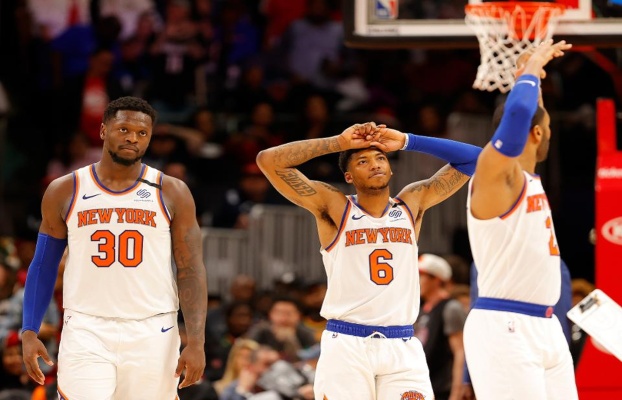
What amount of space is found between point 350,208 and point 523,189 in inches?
52.6

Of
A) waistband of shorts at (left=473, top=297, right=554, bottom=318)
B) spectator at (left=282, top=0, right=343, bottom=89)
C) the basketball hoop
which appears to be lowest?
waistband of shorts at (left=473, top=297, right=554, bottom=318)

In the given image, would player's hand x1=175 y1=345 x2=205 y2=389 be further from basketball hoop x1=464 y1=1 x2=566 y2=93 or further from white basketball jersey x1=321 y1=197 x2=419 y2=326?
basketball hoop x1=464 y1=1 x2=566 y2=93

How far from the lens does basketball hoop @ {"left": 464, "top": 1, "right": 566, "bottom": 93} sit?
27.3 ft

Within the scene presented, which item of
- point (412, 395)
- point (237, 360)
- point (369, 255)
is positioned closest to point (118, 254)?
point (369, 255)

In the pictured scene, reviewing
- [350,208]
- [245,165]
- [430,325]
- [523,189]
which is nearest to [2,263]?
[245,165]

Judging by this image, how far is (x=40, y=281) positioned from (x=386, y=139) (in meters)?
2.26

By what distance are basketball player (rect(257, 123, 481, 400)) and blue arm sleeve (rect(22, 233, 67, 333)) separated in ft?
4.58

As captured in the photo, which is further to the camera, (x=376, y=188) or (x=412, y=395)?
(x=376, y=188)

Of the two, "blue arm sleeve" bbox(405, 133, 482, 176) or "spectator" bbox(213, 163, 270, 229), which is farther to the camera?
"spectator" bbox(213, 163, 270, 229)

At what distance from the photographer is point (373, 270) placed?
688cm

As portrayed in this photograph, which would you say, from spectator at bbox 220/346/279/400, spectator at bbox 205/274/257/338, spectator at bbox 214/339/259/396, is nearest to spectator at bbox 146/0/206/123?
spectator at bbox 205/274/257/338

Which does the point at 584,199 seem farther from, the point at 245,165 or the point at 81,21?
the point at 81,21

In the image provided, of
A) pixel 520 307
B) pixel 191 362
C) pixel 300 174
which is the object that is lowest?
pixel 191 362

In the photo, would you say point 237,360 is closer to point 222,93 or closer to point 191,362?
point 191,362
